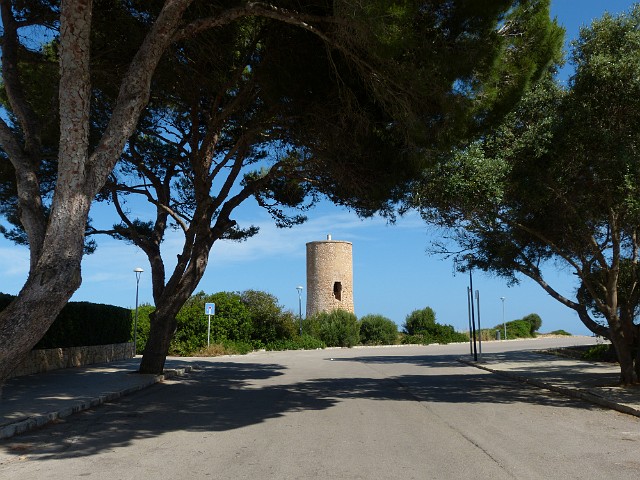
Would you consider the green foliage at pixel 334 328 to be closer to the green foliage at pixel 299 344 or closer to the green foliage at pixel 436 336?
the green foliage at pixel 299 344

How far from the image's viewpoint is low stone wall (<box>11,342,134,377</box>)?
16.7 metres

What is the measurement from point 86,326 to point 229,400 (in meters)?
10.7

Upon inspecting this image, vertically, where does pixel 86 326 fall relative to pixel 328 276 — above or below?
below

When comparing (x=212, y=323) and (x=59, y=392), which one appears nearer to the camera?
(x=59, y=392)

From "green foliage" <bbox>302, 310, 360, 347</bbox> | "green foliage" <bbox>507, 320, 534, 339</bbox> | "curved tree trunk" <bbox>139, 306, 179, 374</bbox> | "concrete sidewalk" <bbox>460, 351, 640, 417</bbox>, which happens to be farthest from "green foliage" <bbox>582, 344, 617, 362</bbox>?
"green foliage" <bbox>507, 320, 534, 339</bbox>

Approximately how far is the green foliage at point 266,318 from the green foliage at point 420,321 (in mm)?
14267

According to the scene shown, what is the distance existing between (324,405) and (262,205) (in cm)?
948

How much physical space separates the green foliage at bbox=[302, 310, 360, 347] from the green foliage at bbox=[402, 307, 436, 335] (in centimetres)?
642

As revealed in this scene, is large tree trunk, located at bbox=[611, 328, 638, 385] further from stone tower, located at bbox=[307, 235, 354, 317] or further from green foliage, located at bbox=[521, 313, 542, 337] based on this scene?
green foliage, located at bbox=[521, 313, 542, 337]

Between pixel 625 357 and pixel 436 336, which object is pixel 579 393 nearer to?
pixel 625 357

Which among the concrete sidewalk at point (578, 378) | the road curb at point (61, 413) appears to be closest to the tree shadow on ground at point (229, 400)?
the road curb at point (61, 413)

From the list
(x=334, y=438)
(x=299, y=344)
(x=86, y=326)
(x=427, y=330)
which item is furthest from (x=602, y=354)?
(x=427, y=330)

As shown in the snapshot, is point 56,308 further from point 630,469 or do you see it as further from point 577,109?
point 577,109

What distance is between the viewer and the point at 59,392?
12.5 m
